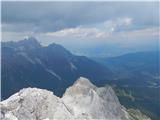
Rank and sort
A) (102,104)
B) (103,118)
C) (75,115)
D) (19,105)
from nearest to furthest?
(19,105) < (75,115) < (103,118) < (102,104)

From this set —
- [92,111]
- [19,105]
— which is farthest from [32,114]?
[92,111]

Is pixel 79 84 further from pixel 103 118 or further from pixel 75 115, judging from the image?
pixel 75 115

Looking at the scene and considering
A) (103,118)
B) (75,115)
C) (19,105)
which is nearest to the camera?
(19,105)

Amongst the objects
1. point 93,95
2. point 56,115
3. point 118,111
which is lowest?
point 118,111

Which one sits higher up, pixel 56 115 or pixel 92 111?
pixel 56 115

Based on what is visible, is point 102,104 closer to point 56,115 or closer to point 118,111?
point 118,111

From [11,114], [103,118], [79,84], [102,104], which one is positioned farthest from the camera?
[79,84]

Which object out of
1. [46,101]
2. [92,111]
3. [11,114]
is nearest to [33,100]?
[46,101]

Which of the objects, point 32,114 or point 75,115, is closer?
point 32,114

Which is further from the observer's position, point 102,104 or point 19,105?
point 102,104
